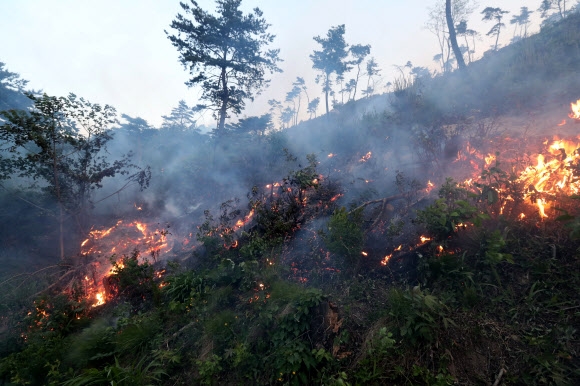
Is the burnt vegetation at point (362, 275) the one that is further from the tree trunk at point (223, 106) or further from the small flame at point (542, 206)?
the tree trunk at point (223, 106)

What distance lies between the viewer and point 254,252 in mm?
7000

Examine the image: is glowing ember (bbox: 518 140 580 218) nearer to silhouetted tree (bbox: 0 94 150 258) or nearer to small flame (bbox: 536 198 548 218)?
small flame (bbox: 536 198 548 218)

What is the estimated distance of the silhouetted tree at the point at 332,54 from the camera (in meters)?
32.4

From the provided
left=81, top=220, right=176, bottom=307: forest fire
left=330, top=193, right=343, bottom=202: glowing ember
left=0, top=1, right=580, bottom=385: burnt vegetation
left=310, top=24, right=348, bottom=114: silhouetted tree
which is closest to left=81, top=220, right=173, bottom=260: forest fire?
left=81, top=220, right=176, bottom=307: forest fire

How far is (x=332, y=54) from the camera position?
109 feet

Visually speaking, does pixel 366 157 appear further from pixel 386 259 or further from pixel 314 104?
pixel 314 104

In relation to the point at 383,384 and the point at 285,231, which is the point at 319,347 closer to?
the point at 383,384

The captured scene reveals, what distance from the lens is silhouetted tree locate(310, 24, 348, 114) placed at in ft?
106

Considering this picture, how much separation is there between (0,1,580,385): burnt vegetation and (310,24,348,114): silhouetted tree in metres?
23.9

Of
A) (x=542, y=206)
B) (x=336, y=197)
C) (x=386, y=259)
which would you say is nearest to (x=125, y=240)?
(x=336, y=197)

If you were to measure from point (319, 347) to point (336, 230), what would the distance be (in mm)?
2282

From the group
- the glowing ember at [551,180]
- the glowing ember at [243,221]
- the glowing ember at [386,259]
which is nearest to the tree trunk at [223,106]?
the glowing ember at [243,221]

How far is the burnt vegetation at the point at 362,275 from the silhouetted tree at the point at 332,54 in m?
23.9

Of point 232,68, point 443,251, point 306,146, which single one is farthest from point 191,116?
point 443,251
